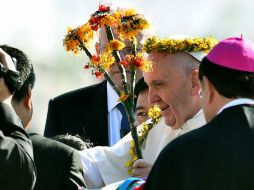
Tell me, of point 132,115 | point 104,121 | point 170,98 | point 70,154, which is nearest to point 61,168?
point 70,154

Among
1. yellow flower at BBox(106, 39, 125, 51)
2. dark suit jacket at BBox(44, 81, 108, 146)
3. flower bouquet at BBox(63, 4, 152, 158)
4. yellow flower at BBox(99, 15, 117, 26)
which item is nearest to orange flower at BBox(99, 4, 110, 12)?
flower bouquet at BBox(63, 4, 152, 158)

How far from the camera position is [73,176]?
6195 mm

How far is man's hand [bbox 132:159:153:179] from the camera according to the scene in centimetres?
640

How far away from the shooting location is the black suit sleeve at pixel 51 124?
843 centimetres

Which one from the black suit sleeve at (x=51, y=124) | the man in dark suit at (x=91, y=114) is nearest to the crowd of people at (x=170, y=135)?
the man in dark suit at (x=91, y=114)

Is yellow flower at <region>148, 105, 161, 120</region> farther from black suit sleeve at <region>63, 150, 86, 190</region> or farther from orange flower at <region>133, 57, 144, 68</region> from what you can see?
black suit sleeve at <region>63, 150, 86, 190</region>

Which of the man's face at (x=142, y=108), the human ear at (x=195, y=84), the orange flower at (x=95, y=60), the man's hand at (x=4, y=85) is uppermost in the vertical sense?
the man's hand at (x=4, y=85)

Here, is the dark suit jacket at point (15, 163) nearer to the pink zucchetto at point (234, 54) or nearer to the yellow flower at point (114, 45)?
the pink zucchetto at point (234, 54)

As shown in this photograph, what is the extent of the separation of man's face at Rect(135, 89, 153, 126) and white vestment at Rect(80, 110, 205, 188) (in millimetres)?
951

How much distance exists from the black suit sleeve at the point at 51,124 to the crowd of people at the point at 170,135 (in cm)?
46

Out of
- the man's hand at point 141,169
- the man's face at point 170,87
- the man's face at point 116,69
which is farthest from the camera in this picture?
the man's face at point 116,69

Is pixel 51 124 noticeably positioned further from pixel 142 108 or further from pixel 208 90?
pixel 208 90

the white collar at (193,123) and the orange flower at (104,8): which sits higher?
the orange flower at (104,8)

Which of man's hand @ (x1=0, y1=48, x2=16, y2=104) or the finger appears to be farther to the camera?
the finger
